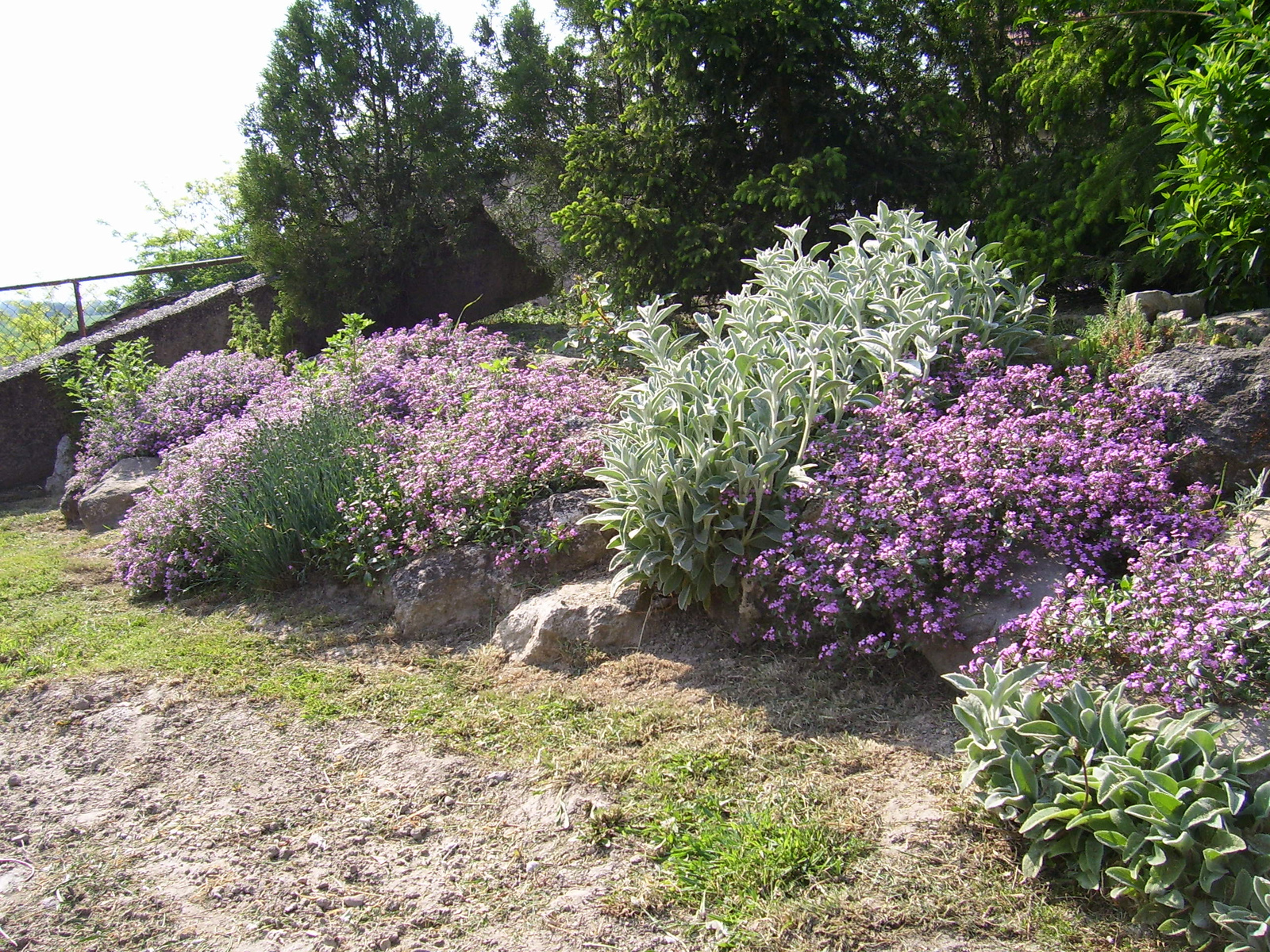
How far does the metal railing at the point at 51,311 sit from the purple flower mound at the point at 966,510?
9746 millimetres

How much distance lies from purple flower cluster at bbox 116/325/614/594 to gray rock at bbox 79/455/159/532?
0.38m

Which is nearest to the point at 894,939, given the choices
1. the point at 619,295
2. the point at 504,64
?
the point at 619,295

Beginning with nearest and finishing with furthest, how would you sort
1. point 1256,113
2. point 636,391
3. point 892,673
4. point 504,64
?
point 892,673 < point 1256,113 < point 636,391 < point 504,64

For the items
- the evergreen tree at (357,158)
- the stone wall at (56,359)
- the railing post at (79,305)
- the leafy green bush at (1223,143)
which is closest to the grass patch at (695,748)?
the leafy green bush at (1223,143)

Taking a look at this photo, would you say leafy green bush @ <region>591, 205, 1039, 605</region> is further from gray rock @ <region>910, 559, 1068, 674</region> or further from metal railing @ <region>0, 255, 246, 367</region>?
metal railing @ <region>0, 255, 246, 367</region>

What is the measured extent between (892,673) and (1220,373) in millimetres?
1738

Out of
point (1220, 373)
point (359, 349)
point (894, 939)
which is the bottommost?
point (894, 939)

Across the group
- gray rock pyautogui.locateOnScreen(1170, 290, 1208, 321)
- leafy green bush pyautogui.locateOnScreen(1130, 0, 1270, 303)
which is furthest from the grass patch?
gray rock pyautogui.locateOnScreen(1170, 290, 1208, 321)

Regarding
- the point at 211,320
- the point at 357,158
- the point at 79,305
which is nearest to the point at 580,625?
the point at 357,158

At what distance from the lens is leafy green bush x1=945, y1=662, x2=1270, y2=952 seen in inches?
81.3

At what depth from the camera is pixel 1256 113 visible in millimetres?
3779

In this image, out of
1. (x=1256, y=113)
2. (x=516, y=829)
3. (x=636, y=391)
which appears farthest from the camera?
(x=636, y=391)

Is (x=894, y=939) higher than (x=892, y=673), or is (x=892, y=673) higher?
(x=892, y=673)

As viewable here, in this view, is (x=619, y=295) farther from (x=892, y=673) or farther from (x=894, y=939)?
(x=894, y=939)
